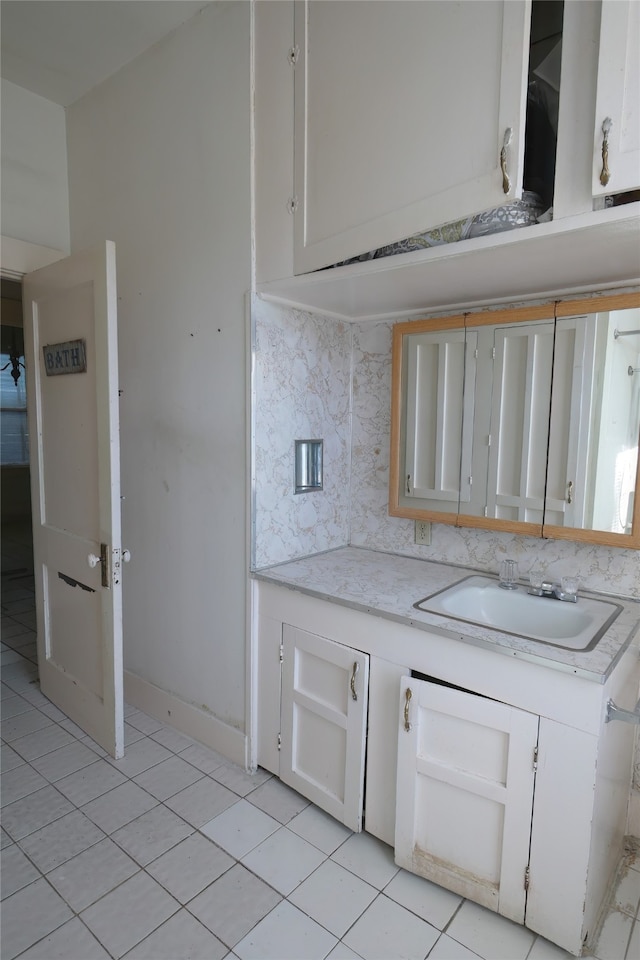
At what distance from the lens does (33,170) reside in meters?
2.36

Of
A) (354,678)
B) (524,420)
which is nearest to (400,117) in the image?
(524,420)

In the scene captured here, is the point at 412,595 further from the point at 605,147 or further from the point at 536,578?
the point at 605,147

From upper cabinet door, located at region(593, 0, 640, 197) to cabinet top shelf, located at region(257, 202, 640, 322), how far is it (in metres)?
0.07

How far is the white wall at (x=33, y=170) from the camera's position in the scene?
2.26 m

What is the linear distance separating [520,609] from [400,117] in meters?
1.44

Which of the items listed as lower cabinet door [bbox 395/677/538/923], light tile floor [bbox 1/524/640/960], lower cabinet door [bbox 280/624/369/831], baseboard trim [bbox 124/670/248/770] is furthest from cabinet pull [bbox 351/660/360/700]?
baseboard trim [bbox 124/670/248/770]

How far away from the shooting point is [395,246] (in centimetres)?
145

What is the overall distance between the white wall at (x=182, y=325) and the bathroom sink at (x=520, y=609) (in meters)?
0.76

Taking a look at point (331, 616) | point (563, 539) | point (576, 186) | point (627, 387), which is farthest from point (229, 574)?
point (576, 186)

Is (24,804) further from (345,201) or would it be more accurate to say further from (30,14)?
(30,14)

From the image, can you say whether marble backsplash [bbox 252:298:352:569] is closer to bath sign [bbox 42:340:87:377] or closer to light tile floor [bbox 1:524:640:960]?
bath sign [bbox 42:340:87:377]

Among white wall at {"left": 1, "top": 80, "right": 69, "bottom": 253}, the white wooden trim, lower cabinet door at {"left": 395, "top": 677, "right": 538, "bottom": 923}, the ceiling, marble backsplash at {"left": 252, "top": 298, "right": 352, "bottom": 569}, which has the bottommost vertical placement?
lower cabinet door at {"left": 395, "top": 677, "right": 538, "bottom": 923}

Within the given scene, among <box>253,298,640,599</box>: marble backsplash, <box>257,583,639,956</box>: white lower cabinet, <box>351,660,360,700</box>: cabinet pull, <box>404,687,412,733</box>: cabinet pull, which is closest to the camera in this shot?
<box>257,583,639,956</box>: white lower cabinet

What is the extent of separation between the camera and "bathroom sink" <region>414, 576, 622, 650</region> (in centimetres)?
153
